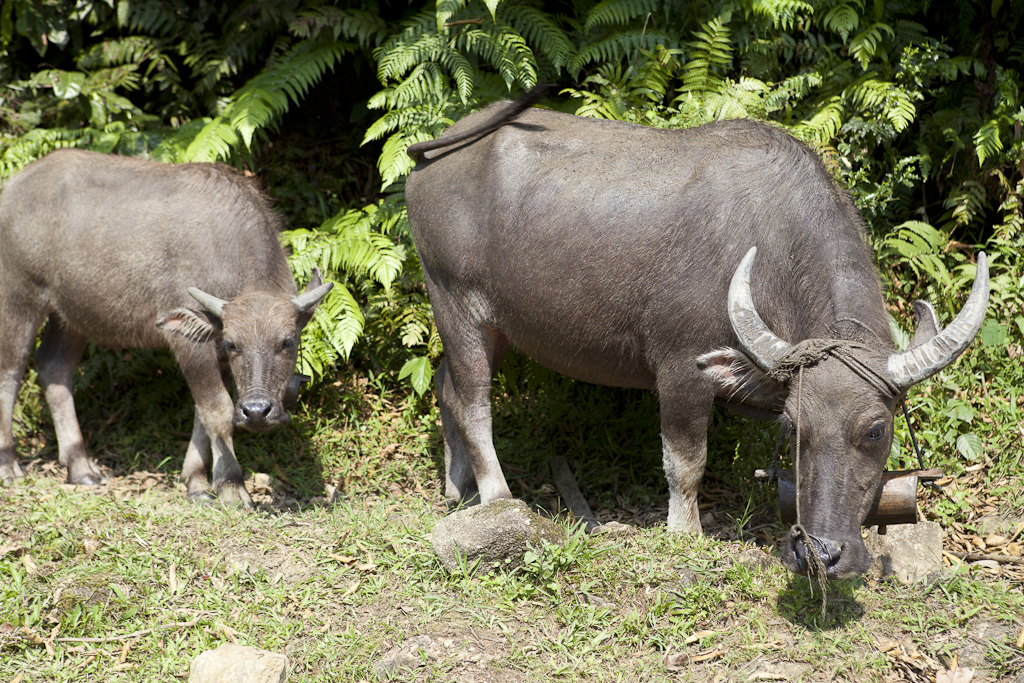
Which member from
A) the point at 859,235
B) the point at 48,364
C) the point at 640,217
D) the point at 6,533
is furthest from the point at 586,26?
the point at 6,533

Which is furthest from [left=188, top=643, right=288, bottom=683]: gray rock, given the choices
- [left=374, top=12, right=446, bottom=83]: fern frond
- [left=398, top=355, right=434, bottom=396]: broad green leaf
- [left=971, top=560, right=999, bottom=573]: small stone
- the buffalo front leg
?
[left=374, top=12, right=446, bottom=83]: fern frond

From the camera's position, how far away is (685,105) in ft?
21.1

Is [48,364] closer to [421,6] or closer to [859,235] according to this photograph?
[421,6]

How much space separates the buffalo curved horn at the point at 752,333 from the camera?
14.0 ft

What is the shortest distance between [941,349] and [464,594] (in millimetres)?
2606

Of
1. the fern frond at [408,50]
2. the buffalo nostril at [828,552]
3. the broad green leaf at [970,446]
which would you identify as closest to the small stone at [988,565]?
the broad green leaf at [970,446]

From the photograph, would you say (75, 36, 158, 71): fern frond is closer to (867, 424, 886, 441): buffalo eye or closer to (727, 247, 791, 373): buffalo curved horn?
(727, 247, 791, 373): buffalo curved horn

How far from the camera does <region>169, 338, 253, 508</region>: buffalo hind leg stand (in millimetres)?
5922

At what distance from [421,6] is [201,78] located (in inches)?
92.0

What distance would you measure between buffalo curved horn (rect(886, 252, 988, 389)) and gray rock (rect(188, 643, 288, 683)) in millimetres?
3043

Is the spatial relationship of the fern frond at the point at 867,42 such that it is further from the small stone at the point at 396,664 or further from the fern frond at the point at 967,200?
the small stone at the point at 396,664

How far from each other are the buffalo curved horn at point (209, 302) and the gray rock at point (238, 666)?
236 cm

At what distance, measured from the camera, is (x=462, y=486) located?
606cm

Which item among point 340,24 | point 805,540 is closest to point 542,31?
point 340,24
